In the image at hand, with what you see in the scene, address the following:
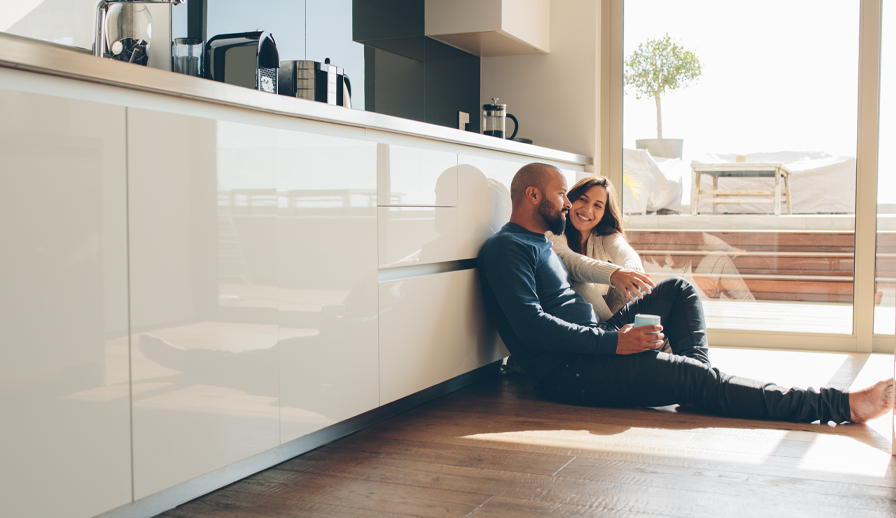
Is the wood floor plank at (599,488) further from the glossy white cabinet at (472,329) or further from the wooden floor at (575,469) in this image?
the glossy white cabinet at (472,329)

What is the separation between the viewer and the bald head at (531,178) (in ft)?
9.05

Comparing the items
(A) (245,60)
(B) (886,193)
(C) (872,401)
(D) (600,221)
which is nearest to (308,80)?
(A) (245,60)

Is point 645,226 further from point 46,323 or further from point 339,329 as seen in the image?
point 46,323

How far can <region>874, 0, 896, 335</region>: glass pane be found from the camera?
3.38 m

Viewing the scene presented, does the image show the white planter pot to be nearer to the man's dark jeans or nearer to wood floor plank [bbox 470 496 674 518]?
the man's dark jeans

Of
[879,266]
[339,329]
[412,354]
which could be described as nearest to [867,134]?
[879,266]

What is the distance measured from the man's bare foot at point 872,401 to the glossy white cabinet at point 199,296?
1717 millimetres

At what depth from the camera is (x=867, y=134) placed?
3.48 metres

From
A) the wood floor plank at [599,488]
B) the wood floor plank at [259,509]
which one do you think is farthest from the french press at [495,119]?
the wood floor plank at [259,509]

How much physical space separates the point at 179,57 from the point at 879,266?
3244mm

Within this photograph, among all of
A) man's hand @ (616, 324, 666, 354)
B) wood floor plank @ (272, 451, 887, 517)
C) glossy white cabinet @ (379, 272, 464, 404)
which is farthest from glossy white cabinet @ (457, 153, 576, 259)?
wood floor plank @ (272, 451, 887, 517)

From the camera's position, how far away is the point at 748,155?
3.71m

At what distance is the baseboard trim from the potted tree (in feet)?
6.24

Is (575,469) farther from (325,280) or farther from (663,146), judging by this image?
(663,146)
